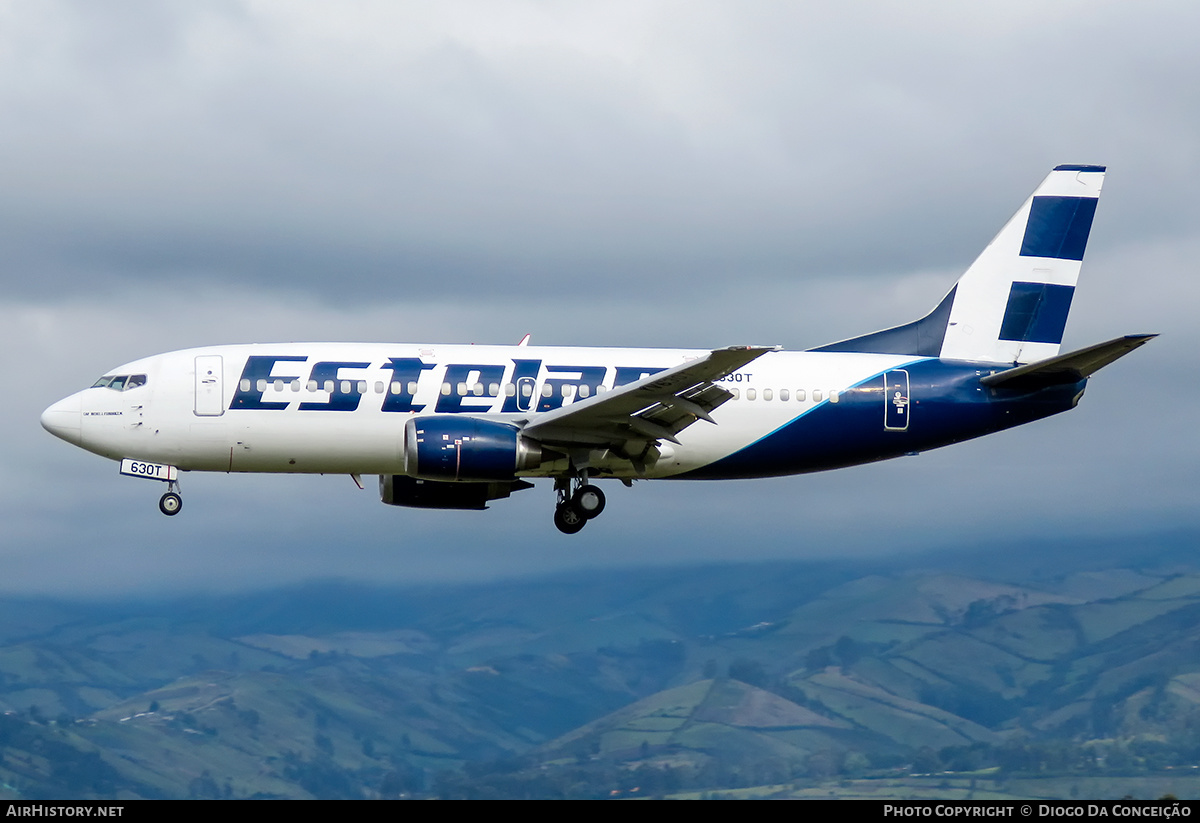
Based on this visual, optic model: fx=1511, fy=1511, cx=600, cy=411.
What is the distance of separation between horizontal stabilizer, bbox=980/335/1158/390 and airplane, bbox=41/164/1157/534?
0.06 meters

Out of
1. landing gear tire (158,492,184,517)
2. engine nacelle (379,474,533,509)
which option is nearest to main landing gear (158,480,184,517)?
landing gear tire (158,492,184,517)

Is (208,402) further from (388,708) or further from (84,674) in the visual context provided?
(84,674)

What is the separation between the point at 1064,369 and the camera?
4225cm

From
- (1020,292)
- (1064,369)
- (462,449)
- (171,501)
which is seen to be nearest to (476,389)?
(462,449)

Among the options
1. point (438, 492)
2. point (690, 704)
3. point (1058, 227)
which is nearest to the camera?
point (438, 492)

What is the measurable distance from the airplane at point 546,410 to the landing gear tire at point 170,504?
4 cm

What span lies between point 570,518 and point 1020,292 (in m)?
15.9

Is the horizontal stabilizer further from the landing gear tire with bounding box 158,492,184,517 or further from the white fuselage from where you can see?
the landing gear tire with bounding box 158,492,184,517

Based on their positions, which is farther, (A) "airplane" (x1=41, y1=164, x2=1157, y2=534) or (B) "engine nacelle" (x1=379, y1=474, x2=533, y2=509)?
(B) "engine nacelle" (x1=379, y1=474, x2=533, y2=509)

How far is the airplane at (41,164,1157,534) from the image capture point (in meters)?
39.6

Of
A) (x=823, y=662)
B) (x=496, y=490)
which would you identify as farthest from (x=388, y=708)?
(x=496, y=490)

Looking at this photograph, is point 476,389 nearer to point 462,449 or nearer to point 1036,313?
point 462,449

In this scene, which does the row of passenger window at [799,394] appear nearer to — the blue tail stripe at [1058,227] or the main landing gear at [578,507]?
the main landing gear at [578,507]

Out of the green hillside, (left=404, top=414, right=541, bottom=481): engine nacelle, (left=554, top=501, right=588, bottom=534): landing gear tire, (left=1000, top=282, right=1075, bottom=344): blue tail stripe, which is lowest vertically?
the green hillside
